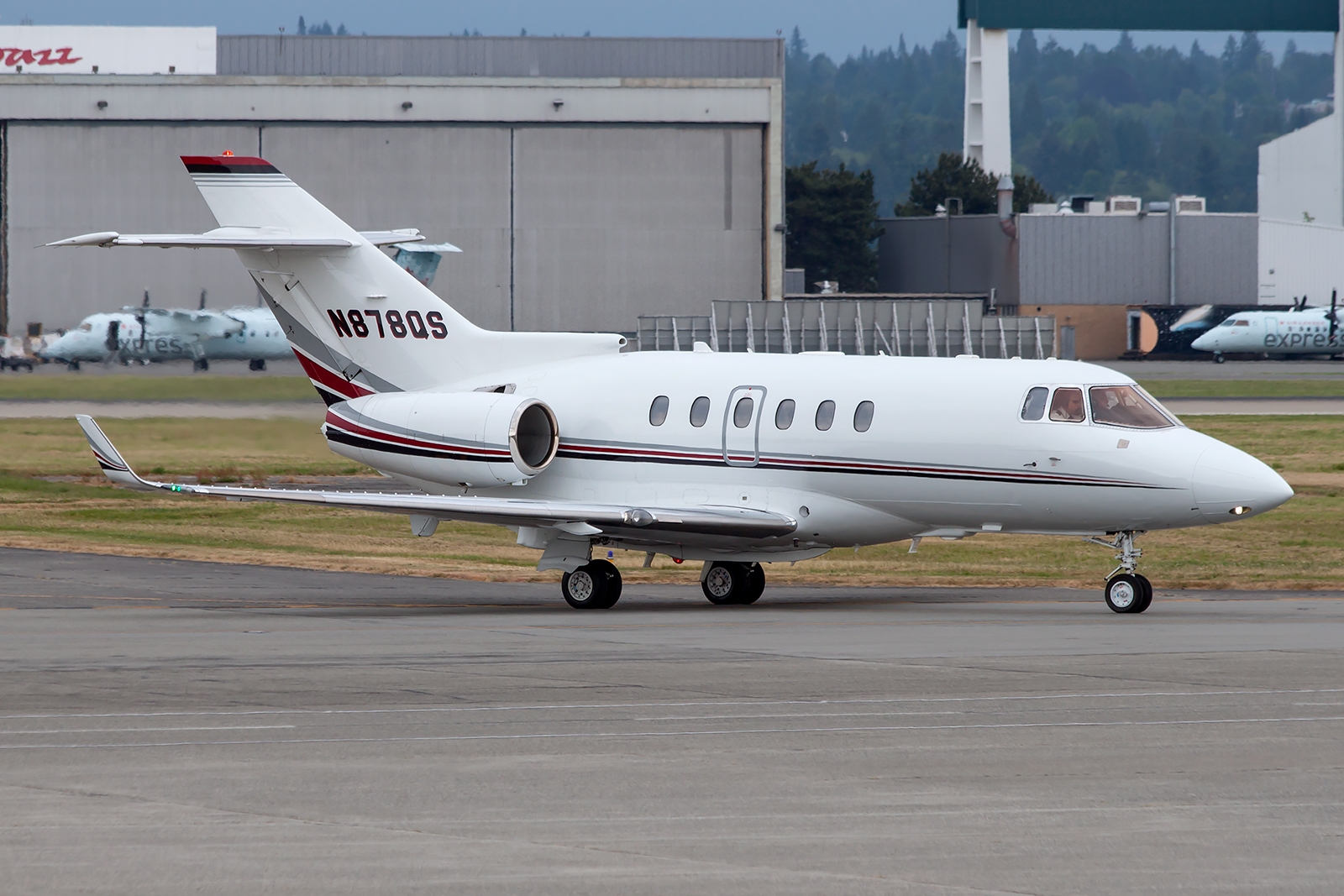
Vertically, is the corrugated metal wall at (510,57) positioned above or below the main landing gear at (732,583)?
above

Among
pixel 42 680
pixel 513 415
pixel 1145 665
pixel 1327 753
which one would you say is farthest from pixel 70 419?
pixel 1327 753

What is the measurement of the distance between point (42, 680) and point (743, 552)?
32.1 feet

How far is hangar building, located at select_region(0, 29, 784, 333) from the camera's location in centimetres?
7256

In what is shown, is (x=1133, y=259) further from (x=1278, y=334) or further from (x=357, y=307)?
(x=357, y=307)

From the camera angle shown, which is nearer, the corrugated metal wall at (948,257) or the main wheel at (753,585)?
the main wheel at (753,585)

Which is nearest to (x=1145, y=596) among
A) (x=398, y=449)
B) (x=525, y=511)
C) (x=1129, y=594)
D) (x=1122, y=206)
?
(x=1129, y=594)

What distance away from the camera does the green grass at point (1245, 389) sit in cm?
6788

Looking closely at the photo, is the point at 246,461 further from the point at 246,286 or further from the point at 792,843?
the point at 792,843

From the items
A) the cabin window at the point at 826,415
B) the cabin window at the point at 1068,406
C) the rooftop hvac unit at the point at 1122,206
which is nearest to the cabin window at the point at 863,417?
the cabin window at the point at 826,415

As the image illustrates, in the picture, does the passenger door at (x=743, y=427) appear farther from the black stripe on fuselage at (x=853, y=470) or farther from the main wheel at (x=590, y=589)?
the main wheel at (x=590, y=589)

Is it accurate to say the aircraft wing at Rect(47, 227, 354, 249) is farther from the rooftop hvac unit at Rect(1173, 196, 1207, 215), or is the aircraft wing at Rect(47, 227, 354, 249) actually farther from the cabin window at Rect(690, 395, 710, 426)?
the rooftop hvac unit at Rect(1173, 196, 1207, 215)

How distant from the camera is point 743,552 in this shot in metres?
22.7

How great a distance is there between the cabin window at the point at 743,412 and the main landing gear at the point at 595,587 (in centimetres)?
240

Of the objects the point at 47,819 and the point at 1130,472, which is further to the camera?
the point at 1130,472
